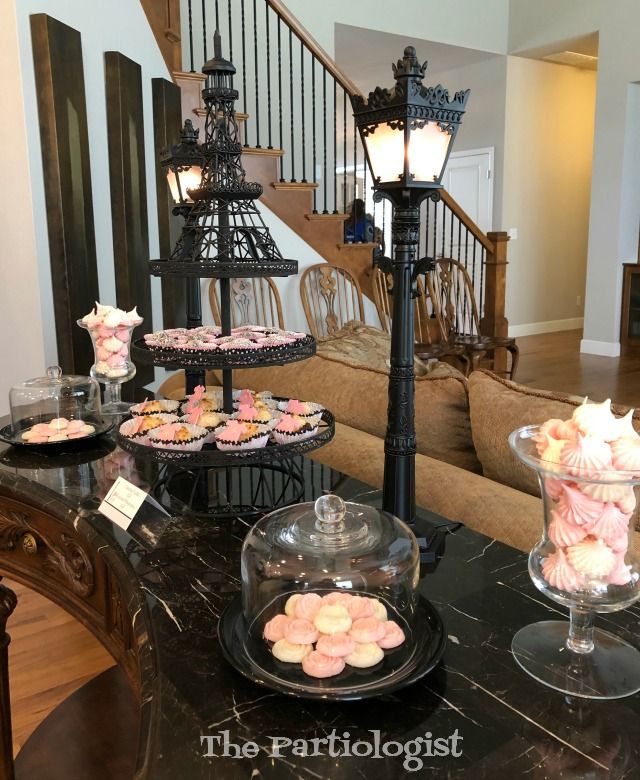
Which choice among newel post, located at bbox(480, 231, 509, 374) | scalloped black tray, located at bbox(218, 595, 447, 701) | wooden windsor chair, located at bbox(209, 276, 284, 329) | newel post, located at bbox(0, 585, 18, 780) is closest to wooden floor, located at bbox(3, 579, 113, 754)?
newel post, located at bbox(0, 585, 18, 780)

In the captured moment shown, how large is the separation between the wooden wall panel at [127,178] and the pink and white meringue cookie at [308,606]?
2839mm

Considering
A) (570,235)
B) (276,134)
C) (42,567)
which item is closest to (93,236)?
(42,567)

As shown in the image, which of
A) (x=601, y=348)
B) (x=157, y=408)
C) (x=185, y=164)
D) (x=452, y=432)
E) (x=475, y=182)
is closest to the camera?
(x=157, y=408)

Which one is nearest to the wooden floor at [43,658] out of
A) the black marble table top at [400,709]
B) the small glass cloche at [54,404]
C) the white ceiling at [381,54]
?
the small glass cloche at [54,404]

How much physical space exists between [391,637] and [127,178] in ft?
10.8

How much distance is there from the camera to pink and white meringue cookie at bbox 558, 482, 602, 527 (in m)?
0.86

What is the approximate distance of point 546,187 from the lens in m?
8.59

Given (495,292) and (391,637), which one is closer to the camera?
(391,637)

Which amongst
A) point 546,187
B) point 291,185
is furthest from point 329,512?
point 546,187

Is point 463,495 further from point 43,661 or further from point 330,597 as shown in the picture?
point 43,661

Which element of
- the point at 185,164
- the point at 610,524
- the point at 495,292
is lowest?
the point at 495,292

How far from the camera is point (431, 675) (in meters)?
0.93

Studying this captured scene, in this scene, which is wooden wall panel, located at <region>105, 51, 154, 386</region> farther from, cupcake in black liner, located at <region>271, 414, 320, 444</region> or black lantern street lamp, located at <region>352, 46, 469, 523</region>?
black lantern street lamp, located at <region>352, 46, 469, 523</region>

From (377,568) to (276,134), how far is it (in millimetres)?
6406
